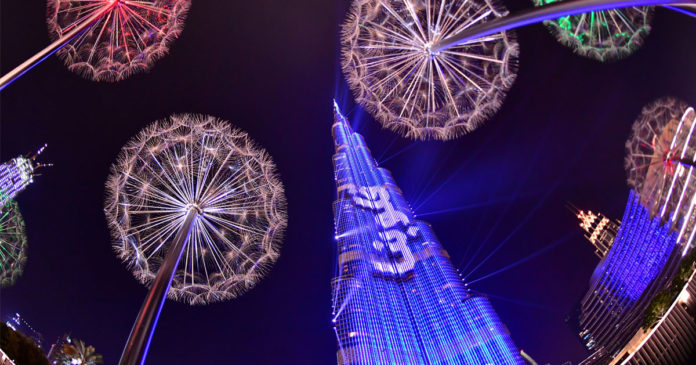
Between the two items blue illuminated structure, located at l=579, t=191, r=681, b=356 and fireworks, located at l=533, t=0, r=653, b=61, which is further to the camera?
blue illuminated structure, located at l=579, t=191, r=681, b=356

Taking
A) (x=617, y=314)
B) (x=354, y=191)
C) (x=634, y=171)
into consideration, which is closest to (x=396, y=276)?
(x=354, y=191)

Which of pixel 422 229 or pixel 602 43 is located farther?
pixel 422 229

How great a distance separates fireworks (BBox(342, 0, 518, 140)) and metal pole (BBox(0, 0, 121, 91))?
47.7ft

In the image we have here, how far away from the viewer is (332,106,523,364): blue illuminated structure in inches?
3912

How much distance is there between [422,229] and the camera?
135625mm

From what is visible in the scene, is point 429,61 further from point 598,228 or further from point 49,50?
point 598,228

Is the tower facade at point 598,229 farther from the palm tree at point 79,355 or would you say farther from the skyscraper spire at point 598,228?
the palm tree at point 79,355

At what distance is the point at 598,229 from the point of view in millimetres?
138250

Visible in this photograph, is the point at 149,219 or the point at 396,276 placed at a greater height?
the point at 396,276

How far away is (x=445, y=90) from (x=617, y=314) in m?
115

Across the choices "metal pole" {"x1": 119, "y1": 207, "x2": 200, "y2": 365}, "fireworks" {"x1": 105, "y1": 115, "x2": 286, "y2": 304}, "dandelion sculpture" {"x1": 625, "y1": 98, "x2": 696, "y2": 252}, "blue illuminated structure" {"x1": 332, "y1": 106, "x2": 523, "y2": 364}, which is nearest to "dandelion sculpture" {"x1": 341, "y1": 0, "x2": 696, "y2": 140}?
"fireworks" {"x1": 105, "y1": 115, "x2": 286, "y2": 304}

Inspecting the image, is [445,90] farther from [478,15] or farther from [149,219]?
[149,219]

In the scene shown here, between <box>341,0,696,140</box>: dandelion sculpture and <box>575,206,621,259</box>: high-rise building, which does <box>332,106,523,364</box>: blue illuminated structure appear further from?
<box>341,0,696,140</box>: dandelion sculpture

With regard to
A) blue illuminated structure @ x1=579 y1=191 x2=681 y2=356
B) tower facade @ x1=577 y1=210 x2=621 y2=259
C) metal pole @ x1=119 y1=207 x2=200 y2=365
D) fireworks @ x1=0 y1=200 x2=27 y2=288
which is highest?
tower facade @ x1=577 y1=210 x2=621 y2=259
